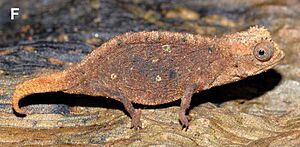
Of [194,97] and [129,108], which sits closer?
[129,108]

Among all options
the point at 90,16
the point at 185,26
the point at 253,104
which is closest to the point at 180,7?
the point at 185,26

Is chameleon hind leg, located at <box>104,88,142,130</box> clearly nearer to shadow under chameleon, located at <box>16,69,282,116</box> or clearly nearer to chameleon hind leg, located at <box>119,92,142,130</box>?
chameleon hind leg, located at <box>119,92,142,130</box>

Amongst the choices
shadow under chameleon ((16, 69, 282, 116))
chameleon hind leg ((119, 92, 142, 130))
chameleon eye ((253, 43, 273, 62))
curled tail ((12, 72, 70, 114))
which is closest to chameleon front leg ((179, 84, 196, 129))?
shadow under chameleon ((16, 69, 282, 116))

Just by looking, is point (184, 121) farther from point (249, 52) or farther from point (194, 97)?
point (249, 52)

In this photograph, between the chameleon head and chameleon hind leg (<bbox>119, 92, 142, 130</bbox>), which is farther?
the chameleon head

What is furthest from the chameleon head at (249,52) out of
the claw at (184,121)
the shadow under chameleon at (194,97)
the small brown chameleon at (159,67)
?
the claw at (184,121)

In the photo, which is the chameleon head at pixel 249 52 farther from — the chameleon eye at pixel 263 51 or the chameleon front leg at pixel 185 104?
the chameleon front leg at pixel 185 104

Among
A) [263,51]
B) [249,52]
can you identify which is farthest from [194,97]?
[263,51]
